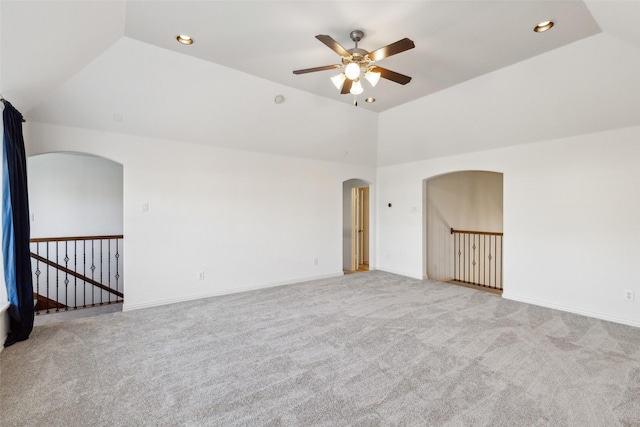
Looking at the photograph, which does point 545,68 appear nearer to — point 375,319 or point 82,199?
point 375,319

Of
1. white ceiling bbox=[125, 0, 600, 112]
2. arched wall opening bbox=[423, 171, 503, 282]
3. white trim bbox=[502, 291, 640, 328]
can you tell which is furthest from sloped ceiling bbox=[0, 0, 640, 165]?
white trim bbox=[502, 291, 640, 328]

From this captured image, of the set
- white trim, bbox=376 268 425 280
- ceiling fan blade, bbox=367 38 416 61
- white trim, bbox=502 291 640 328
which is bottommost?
white trim, bbox=502 291 640 328

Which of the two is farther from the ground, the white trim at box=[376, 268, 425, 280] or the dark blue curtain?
the dark blue curtain

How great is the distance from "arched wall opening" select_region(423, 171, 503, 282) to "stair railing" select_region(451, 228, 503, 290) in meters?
0.18

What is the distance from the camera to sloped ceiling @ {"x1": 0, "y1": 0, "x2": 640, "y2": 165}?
251 cm

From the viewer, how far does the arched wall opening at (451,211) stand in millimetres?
6508

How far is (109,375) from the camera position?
2510mm

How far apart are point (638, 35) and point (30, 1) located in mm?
4528

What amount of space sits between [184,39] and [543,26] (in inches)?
140

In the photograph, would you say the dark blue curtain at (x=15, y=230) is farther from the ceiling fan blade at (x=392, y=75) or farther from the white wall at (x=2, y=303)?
the ceiling fan blade at (x=392, y=75)

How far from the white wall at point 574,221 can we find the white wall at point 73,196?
25.0 feet

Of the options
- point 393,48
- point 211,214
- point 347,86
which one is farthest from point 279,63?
point 211,214

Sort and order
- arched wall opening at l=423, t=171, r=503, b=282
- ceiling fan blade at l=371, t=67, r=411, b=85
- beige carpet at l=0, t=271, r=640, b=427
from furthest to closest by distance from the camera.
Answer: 1. arched wall opening at l=423, t=171, r=503, b=282
2. ceiling fan blade at l=371, t=67, r=411, b=85
3. beige carpet at l=0, t=271, r=640, b=427

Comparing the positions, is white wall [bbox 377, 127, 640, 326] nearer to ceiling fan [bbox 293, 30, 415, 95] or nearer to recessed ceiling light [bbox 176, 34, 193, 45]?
ceiling fan [bbox 293, 30, 415, 95]
